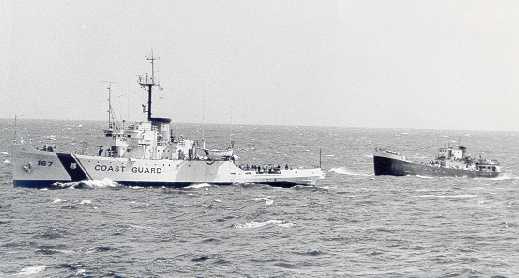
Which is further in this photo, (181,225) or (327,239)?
(181,225)

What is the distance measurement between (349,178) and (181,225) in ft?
145

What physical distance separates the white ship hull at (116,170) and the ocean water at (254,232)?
3.75 feet

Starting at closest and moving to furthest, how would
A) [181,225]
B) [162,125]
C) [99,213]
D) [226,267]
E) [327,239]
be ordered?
1. [226,267]
2. [327,239]
3. [181,225]
4. [99,213]
5. [162,125]

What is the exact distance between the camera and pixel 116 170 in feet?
203

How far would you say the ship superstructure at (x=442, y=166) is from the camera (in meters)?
86.1

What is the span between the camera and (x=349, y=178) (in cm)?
8494

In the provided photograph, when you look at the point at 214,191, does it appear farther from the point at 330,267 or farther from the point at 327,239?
the point at 330,267

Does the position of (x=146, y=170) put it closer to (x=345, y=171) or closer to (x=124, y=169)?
(x=124, y=169)

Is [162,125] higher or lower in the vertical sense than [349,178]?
higher

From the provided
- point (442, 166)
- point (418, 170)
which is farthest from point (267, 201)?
point (442, 166)

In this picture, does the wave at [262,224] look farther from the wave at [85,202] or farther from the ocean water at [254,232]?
the wave at [85,202]

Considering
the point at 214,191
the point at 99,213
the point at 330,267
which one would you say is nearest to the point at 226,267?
the point at 330,267

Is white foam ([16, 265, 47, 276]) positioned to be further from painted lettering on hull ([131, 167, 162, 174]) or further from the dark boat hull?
the dark boat hull

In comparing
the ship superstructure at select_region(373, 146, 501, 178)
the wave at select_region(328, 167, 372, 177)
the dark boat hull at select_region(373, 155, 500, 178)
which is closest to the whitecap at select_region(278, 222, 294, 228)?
the dark boat hull at select_region(373, 155, 500, 178)
